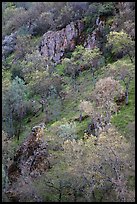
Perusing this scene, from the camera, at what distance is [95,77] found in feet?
285

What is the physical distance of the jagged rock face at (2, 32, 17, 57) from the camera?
12925 cm

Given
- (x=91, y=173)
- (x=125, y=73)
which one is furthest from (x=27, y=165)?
(x=125, y=73)

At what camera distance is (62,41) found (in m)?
112

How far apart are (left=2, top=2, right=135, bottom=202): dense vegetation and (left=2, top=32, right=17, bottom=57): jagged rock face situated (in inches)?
16.4

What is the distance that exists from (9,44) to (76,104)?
62435 millimetres

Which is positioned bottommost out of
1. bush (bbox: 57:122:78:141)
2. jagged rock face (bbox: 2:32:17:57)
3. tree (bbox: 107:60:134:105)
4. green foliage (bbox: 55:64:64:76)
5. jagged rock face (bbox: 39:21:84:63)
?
jagged rock face (bbox: 2:32:17:57)

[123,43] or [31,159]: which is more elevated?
[123,43]

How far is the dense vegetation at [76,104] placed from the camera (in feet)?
149

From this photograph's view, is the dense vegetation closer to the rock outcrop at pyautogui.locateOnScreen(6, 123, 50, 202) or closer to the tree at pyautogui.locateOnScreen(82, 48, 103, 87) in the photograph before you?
the tree at pyautogui.locateOnScreen(82, 48, 103, 87)

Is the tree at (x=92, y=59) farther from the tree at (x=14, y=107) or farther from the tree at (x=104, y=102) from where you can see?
the tree at (x=104, y=102)

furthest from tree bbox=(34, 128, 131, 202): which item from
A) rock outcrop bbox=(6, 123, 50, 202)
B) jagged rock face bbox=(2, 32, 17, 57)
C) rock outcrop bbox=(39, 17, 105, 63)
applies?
jagged rock face bbox=(2, 32, 17, 57)

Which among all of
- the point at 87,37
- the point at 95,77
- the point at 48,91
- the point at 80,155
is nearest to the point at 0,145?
the point at 80,155

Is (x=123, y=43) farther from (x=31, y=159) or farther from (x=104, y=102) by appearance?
(x=31, y=159)

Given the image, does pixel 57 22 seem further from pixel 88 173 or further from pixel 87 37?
pixel 88 173
